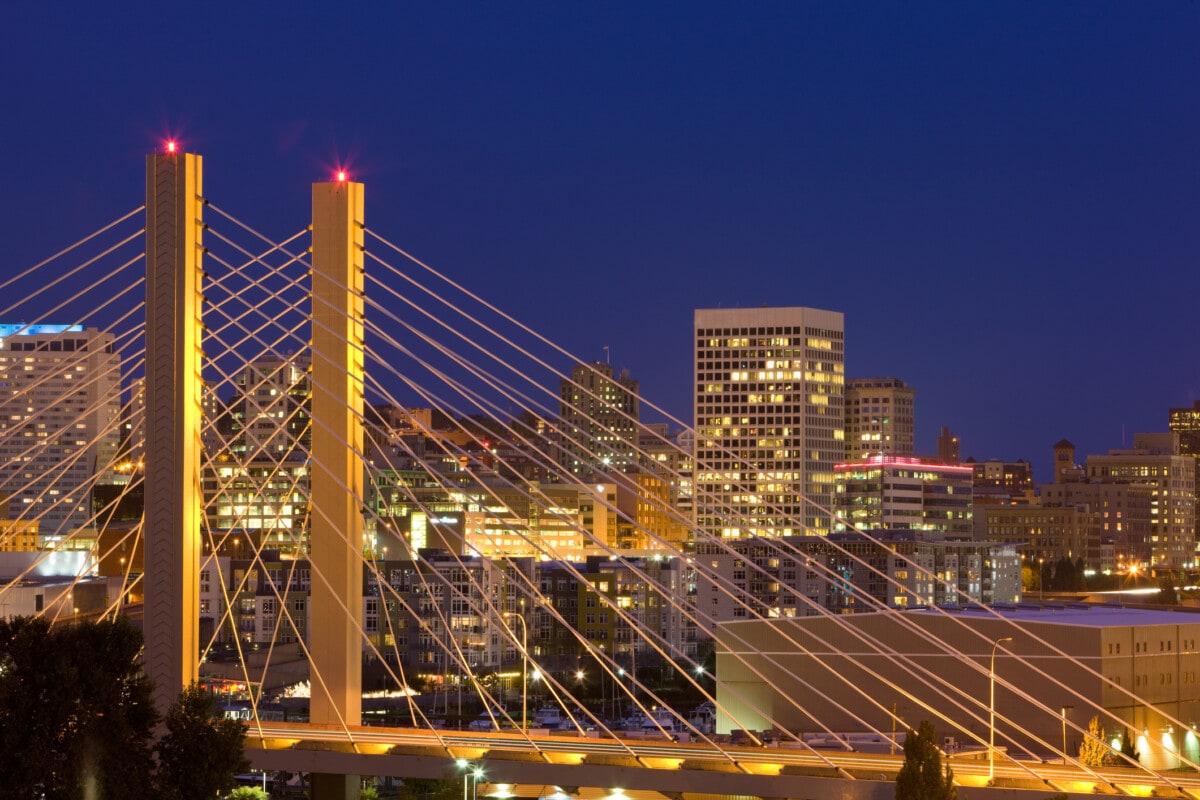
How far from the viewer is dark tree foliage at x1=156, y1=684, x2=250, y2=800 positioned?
18.2 meters

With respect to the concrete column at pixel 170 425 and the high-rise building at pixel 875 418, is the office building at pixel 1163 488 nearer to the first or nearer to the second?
the high-rise building at pixel 875 418

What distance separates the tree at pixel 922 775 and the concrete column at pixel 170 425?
704cm

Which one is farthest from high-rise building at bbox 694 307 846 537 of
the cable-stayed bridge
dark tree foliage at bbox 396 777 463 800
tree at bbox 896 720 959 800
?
tree at bbox 896 720 959 800

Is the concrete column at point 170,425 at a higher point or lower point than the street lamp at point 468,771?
higher

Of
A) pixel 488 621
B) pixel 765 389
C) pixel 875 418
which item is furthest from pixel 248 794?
pixel 875 418

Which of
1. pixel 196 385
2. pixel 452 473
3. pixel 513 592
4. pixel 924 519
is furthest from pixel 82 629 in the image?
pixel 924 519

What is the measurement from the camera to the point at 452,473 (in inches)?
4582

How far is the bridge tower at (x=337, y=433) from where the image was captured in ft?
72.0

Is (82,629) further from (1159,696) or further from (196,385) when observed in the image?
(1159,696)

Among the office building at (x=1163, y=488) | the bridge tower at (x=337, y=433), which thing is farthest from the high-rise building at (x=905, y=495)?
the bridge tower at (x=337, y=433)

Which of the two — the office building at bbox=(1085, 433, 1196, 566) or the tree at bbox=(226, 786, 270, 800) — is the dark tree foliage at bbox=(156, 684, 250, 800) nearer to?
the tree at bbox=(226, 786, 270, 800)

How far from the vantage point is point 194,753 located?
18.3m

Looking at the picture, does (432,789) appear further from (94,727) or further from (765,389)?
(765,389)

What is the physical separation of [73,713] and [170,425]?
2866 millimetres
